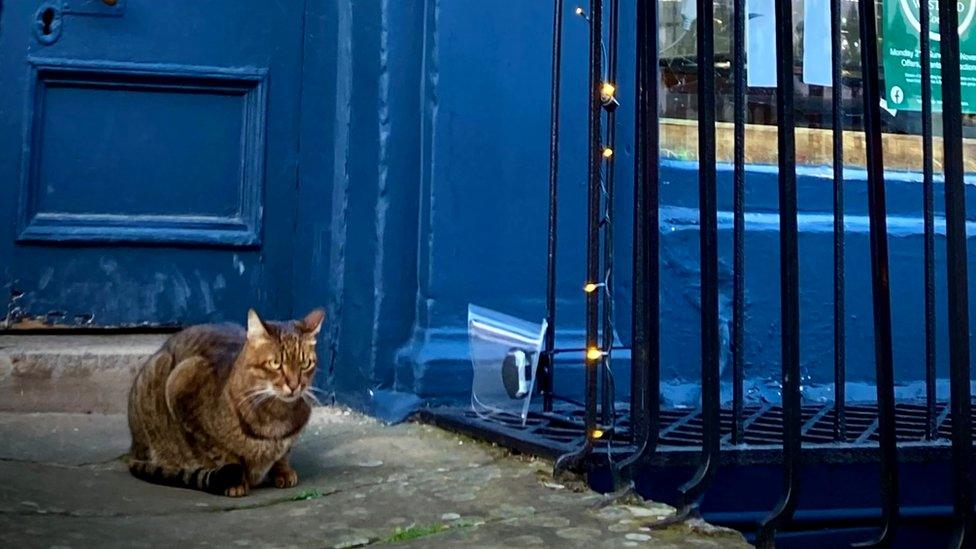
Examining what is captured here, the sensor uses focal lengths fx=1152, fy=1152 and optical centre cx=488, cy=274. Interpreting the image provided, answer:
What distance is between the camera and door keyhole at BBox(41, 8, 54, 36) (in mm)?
3832

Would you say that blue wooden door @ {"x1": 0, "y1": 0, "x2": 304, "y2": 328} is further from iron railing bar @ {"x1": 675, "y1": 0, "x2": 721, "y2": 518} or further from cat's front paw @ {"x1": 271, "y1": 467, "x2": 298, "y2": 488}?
iron railing bar @ {"x1": 675, "y1": 0, "x2": 721, "y2": 518}

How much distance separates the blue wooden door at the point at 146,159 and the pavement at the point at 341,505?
71cm

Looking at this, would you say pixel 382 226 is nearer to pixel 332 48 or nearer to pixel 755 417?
pixel 332 48

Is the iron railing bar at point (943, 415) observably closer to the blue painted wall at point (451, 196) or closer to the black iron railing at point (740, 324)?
the black iron railing at point (740, 324)

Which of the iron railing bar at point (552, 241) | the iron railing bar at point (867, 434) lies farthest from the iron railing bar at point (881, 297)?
the iron railing bar at point (552, 241)

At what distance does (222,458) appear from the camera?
108 inches

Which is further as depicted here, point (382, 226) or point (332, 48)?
point (332, 48)

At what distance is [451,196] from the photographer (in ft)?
12.2

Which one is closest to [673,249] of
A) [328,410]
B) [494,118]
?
[494,118]

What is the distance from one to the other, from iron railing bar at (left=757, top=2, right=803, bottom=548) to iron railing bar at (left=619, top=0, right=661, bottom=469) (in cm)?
30

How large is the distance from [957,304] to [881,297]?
0.14 m

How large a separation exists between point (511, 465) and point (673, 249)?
4.38ft

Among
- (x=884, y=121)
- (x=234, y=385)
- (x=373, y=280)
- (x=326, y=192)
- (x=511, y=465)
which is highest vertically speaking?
(x=884, y=121)

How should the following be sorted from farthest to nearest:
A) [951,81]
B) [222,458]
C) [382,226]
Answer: [382,226]
[222,458]
[951,81]
